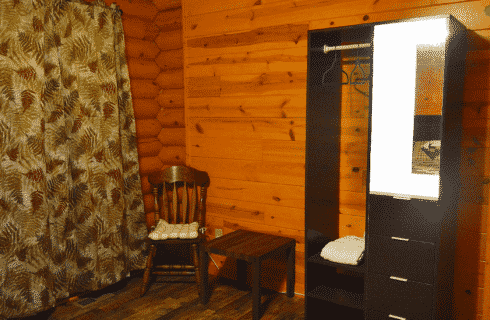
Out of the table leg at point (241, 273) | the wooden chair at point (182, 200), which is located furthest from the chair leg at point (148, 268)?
the table leg at point (241, 273)

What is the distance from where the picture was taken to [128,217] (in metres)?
3.29

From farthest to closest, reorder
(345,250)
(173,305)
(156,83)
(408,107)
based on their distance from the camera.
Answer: (156,83)
(173,305)
(345,250)
(408,107)

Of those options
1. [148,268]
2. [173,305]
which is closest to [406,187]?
[173,305]

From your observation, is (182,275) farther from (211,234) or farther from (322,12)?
(322,12)

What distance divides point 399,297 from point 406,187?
1.87ft

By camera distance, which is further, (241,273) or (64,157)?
(241,273)

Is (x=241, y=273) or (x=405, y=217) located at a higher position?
(x=405, y=217)

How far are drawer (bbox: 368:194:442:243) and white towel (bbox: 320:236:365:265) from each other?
0.75 ft

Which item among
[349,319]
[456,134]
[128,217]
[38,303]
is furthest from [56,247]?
[456,134]

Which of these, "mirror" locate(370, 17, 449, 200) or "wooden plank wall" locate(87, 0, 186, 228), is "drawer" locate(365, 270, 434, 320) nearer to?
"mirror" locate(370, 17, 449, 200)

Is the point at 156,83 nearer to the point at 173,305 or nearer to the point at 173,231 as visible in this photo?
the point at 173,231

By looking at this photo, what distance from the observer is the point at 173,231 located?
9.78ft

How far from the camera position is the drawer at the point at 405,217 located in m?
1.96

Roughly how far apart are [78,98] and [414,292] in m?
2.45
